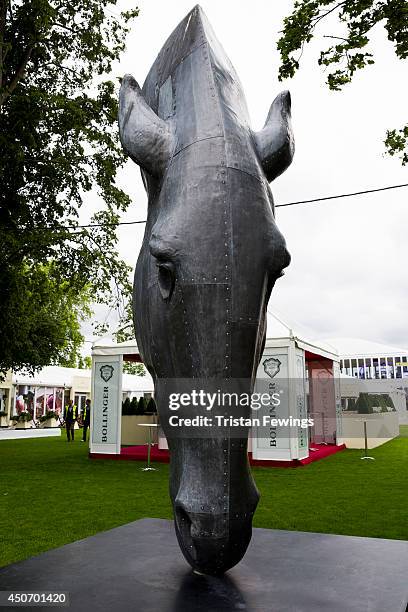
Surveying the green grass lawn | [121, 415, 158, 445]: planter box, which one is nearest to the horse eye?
the green grass lawn

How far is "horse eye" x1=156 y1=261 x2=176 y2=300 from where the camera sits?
6.66 ft

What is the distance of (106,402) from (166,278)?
12831mm

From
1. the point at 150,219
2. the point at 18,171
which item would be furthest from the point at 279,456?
the point at 150,219

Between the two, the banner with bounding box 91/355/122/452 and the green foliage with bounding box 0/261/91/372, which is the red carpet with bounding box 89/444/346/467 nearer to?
the banner with bounding box 91/355/122/452

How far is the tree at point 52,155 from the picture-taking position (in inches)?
488

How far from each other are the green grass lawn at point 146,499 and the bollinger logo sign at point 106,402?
77 cm

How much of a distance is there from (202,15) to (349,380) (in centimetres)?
2061

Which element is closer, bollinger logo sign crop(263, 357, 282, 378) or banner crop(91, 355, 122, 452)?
bollinger logo sign crop(263, 357, 282, 378)

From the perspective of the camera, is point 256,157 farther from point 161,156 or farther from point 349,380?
point 349,380

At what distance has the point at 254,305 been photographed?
2.00 metres

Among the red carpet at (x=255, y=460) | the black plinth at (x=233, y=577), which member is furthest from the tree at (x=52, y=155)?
the black plinth at (x=233, y=577)

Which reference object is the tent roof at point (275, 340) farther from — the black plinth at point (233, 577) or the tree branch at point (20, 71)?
the black plinth at point (233, 577)

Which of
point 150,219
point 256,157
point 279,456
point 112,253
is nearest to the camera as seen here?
point 256,157

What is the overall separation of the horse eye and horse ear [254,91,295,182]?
0.75 meters
